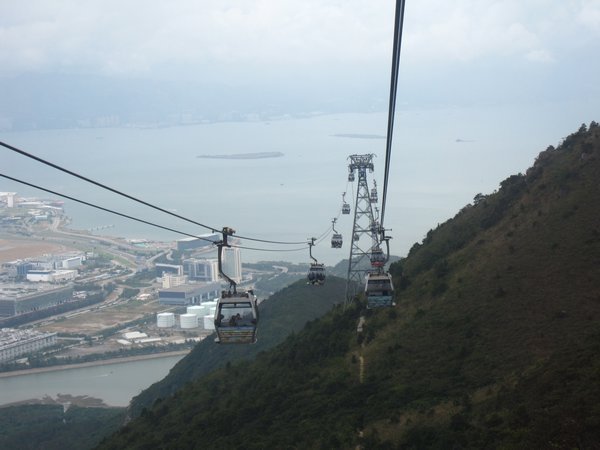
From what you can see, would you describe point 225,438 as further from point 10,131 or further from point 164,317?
point 10,131

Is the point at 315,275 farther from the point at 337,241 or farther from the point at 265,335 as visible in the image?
the point at 265,335

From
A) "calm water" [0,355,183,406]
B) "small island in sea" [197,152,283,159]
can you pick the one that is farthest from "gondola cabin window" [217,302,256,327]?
Answer: "small island in sea" [197,152,283,159]

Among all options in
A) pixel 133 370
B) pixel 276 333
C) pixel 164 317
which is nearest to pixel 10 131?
pixel 164 317

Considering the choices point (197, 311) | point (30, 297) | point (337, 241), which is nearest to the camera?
point (337, 241)

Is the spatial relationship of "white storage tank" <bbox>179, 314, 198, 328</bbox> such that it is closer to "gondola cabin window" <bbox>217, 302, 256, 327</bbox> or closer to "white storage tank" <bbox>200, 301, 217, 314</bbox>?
"white storage tank" <bbox>200, 301, 217, 314</bbox>

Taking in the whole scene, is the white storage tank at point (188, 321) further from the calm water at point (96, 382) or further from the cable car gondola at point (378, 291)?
the cable car gondola at point (378, 291)

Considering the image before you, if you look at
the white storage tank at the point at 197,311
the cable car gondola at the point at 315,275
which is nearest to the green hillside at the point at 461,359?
the cable car gondola at the point at 315,275

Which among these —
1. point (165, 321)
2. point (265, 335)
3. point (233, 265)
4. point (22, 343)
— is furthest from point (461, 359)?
point (233, 265)
